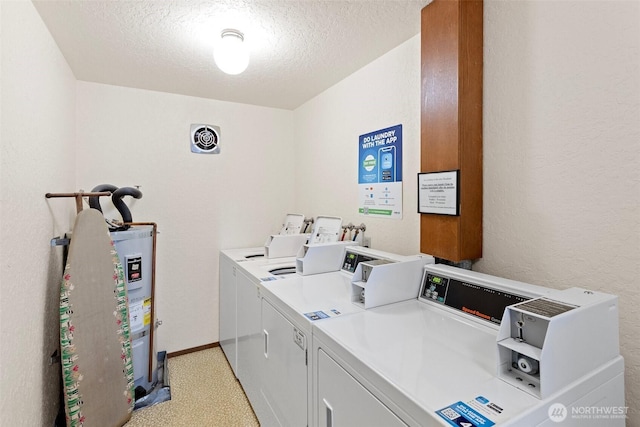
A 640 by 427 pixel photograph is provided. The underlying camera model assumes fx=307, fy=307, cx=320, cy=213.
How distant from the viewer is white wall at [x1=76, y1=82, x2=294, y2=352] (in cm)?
255

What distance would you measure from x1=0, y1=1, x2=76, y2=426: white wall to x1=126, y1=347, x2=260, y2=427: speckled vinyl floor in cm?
59

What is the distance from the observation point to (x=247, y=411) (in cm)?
206

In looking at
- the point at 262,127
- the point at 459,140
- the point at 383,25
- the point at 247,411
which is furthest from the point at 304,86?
the point at 247,411

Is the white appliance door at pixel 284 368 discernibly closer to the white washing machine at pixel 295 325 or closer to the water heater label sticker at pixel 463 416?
the white washing machine at pixel 295 325

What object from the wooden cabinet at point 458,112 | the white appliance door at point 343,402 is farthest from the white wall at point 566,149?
the white appliance door at point 343,402

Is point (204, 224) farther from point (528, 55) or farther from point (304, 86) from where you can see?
point (528, 55)

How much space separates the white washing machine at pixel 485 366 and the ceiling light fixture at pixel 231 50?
59.6 inches

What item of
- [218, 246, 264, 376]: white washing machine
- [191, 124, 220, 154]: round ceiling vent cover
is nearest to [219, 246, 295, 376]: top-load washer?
[218, 246, 264, 376]: white washing machine

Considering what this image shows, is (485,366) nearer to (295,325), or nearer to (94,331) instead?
(295,325)

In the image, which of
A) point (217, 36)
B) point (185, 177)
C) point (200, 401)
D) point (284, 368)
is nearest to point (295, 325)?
point (284, 368)

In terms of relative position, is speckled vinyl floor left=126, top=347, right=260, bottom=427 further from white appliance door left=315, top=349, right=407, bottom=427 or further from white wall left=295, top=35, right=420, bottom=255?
white wall left=295, top=35, right=420, bottom=255

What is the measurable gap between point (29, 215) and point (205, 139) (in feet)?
5.44

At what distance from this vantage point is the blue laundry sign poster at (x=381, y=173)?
1.96 metres

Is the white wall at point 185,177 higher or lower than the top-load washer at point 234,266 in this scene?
higher
